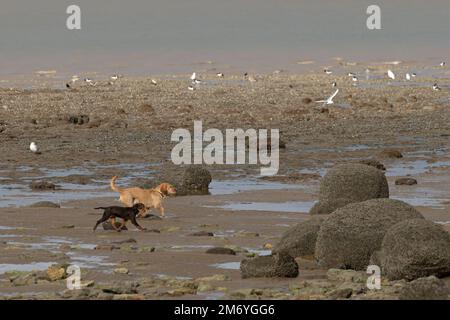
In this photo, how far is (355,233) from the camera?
16625mm

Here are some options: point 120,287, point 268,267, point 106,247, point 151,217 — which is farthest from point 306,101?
point 120,287

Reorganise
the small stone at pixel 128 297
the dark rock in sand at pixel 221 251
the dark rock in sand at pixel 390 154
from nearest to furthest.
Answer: the small stone at pixel 128 297
the dark rock in sand at pixel 221 251
the dark rock in sand at pixel 390 154

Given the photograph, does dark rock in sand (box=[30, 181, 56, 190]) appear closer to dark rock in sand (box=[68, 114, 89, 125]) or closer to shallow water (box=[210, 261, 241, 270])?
shallow water (box=[210, 261, 241, 270])

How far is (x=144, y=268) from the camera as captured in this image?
16594 mm

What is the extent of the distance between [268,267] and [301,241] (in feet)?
6.33

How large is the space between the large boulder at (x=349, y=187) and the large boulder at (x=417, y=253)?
6.96 meters

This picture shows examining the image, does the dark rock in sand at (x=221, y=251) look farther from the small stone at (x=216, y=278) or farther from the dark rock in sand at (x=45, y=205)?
the dark rock in sand at (x=45, y=205)

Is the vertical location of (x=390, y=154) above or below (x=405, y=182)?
below

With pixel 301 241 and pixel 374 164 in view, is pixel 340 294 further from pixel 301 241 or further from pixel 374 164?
pixel 374 164

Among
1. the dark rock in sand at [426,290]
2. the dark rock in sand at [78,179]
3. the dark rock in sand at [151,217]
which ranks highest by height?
the dark rock in sand at [426,290]

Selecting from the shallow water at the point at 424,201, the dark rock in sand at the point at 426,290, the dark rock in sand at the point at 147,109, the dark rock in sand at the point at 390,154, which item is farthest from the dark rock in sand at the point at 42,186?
the dark rock in sand at the point at 147,109

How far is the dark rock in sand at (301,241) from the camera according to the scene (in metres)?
17.5

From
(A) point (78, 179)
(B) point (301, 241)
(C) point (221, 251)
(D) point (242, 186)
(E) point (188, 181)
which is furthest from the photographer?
(A) point (78, 179)

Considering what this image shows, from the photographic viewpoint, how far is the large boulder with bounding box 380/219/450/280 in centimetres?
1523
